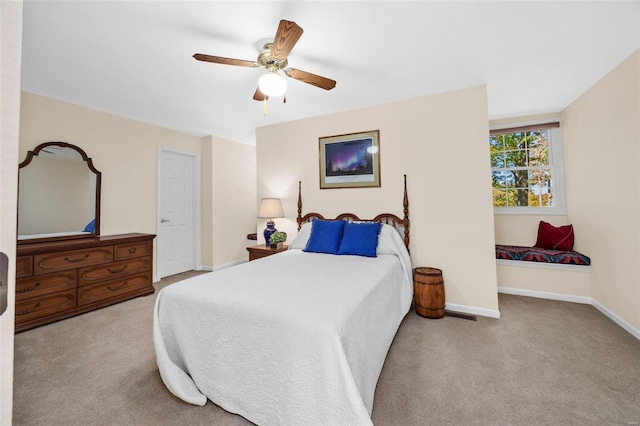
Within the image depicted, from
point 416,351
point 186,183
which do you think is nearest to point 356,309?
point 416,351

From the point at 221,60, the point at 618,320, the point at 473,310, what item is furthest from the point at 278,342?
the point at 618,320

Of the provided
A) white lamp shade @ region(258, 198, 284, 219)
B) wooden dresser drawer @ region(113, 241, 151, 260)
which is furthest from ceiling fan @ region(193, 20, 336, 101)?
wooden dresser drawer @ region(113, 241, 151, 260)

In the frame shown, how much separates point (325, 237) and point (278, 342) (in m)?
1.77

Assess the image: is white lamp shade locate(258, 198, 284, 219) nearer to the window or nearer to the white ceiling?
the white ceiling

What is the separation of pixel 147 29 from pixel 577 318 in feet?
15.4

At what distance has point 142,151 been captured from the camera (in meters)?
3.95

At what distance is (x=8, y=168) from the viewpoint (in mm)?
491

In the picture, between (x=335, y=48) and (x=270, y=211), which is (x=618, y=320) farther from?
(x=270, y=211)

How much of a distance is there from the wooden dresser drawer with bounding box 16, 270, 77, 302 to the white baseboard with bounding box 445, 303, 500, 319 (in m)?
4.12

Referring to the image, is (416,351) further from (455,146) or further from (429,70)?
(429,70)

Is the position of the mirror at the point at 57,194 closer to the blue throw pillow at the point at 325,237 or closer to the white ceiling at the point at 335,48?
the white ceiling at the point at 335,48

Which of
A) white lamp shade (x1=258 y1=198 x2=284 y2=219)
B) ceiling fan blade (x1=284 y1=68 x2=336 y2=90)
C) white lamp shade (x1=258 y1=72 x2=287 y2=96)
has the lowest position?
white lamp shade (x1=258 y1=198 x2=284 y2=219)

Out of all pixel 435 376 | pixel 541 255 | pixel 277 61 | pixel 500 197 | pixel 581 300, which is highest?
pixel 277 61

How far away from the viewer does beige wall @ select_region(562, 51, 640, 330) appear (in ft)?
7.58
